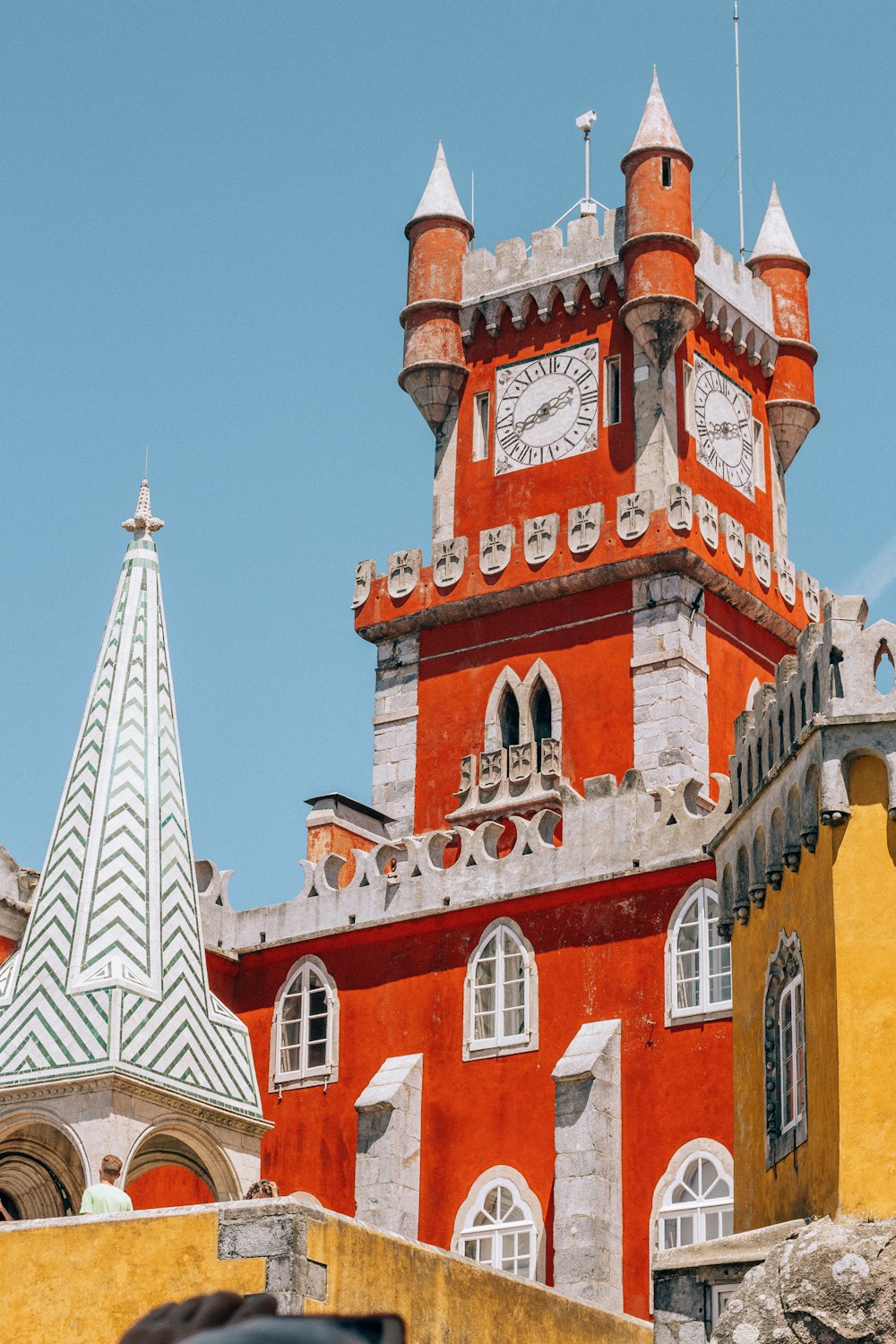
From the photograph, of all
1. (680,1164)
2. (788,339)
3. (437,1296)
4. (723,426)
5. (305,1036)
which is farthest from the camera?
(788,339)

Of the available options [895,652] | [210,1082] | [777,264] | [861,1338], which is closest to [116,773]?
[210,1082]

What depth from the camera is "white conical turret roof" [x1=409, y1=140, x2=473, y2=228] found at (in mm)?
36312

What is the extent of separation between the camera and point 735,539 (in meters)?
32.1

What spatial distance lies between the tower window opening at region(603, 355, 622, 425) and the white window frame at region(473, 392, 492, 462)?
2.23 m

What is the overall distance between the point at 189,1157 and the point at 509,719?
15.9 m

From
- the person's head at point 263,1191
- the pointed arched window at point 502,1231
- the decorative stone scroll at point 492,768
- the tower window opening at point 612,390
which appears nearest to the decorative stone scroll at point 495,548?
the tower window opening at point 612,390

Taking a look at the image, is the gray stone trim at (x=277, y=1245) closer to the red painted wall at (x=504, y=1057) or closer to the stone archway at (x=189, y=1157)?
the stone archway at (x=189, y=1157)

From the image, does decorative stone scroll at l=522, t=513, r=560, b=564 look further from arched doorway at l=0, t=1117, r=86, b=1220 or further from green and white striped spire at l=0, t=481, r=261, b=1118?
arched doorway at l=0, t=1117, r=86, b=1220

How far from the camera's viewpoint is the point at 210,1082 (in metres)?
16.7

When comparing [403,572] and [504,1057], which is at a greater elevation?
[403,572]

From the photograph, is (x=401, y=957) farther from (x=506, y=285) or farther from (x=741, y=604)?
(x=506, y=285)

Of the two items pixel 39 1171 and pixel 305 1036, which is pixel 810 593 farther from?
pixel 39 1171

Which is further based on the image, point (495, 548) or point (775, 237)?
point (775, 237)

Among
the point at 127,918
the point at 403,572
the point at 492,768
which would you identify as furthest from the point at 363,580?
the point at 127,918
